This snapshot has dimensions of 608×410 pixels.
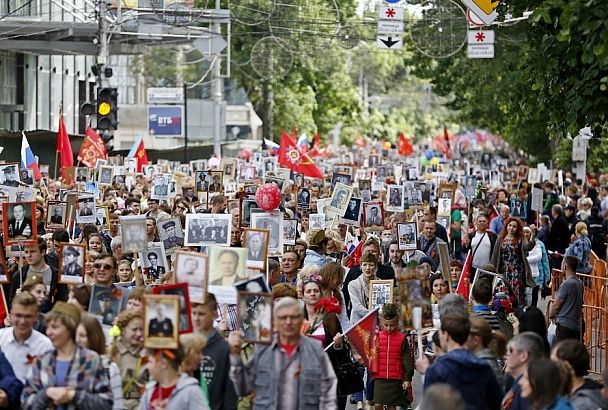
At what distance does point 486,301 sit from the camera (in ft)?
42.6

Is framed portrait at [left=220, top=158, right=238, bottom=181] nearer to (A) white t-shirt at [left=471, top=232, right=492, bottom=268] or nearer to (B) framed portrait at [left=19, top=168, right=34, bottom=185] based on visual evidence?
(B) framed portrait at [left=19, top=168, right=34, bottom=185]

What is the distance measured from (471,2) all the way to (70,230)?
232 inches

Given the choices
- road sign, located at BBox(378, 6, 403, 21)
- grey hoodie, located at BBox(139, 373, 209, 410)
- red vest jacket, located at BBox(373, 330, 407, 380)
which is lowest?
red vest jacket, located at BBox(373, 330, 407, 380)

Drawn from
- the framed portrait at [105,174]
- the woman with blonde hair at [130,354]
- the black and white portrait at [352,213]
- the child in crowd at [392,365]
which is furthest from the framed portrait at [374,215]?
the woman with blonde hair at [130,354]

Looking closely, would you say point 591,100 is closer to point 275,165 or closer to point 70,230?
point 70,230

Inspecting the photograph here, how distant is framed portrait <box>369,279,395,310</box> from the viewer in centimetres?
1434

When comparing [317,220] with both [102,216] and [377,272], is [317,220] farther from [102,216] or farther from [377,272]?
[377,272]

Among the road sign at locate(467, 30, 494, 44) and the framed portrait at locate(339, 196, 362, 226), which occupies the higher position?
the road sign at locate(467, 30, 494, 44)

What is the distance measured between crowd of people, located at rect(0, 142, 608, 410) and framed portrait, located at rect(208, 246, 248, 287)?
0.01 m

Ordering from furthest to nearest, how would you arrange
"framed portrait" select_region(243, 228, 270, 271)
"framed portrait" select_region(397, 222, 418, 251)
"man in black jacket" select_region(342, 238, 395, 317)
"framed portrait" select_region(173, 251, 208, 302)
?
"framed portrait" select_region(397, 222, 418, 251) → "man in black jacket" select_region(342, 238, 395, 317) → "framed portrait" select_region(243, 228, 270, 271) → "framed portrait" select_region(173, 251, 208, 302)

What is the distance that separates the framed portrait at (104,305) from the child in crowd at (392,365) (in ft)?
8.57

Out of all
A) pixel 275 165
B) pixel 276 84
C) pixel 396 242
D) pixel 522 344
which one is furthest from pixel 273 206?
pixel 276 84

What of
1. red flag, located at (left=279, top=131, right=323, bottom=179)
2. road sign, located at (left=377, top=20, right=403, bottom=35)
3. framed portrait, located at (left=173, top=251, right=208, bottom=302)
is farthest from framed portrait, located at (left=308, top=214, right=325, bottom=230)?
red flag, located at (left=279, top=131, right=323, bottom=179)

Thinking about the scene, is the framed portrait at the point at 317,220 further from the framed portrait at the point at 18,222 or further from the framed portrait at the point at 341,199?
the framed portrait at the point at 18,222
